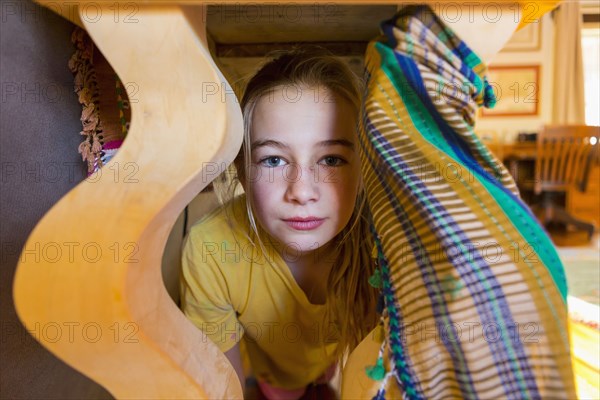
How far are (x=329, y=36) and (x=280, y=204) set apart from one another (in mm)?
387

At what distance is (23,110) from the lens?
1.50 feet

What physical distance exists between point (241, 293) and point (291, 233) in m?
0.22

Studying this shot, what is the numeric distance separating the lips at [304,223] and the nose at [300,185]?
1.3 inches

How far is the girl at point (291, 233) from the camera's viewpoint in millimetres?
615

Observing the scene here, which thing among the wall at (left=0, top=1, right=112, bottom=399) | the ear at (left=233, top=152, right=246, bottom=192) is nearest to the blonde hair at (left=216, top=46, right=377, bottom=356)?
the ear at (left=233, top=152, right=246, bottom=192)

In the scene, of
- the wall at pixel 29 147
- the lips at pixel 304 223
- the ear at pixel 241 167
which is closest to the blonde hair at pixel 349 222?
the ear at pixel 241 167

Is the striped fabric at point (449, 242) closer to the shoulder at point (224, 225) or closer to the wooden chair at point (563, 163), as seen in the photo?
the shoulder at point (224, 225)

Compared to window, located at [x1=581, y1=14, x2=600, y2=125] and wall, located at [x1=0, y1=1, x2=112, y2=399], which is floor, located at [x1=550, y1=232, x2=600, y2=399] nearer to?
wall, located at [x1=0, y1=1, x2=112, y2=399]

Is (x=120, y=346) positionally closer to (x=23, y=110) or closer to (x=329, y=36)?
(x=23, y=110)

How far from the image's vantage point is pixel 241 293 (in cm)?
78

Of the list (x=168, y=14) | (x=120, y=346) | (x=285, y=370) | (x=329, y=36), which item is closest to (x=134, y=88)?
(x=168, y=14)

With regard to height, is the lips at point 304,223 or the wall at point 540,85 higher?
the wall at point 540,85

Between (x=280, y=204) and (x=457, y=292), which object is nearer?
(x=457, y=292)

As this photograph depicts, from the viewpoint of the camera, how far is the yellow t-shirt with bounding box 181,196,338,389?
729 millimetres
